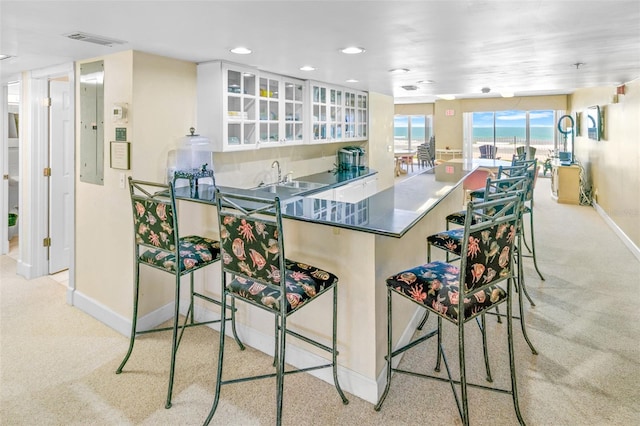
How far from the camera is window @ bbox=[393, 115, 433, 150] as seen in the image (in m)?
13.8

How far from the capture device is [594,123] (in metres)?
6.85

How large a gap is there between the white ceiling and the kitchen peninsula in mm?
1016

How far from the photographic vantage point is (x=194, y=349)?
274 centimetres

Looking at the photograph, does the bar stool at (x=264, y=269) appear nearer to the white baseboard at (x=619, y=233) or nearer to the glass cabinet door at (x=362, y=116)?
the glass cabinet door at (x=362, y=116)

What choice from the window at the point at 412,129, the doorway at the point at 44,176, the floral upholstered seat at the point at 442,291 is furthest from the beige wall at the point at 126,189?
the window at the point at 412,129

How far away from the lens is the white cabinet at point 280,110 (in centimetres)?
384

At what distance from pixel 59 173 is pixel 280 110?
7.65 feet

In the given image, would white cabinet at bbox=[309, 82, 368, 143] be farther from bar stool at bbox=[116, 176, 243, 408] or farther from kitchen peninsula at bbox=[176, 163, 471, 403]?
bar stool at bbox=[116, 176, 243, 408]

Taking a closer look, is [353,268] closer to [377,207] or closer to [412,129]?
[377,207]

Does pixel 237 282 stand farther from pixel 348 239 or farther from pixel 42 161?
pixel 42 161

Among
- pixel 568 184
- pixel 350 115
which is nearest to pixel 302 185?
pixel 350 115

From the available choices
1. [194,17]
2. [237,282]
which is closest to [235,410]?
[237,282]

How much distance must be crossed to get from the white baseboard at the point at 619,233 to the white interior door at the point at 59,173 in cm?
607

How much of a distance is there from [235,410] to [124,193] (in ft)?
5.74
